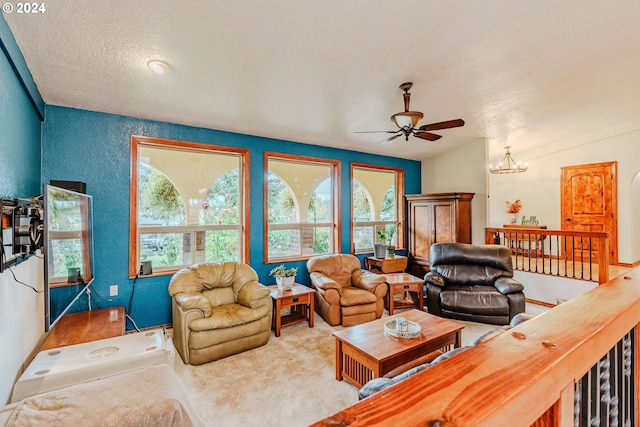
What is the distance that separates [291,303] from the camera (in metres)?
3.71

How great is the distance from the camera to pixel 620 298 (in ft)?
3.20

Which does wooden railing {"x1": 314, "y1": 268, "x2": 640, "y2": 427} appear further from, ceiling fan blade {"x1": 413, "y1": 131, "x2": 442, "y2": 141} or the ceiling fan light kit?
ceiling fan blade {"x1": 413, "y1": 131, "x2": 442, "y2": 141}

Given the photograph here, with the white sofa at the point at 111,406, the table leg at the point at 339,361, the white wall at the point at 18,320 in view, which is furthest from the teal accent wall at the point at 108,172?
the table leg at the point at 339,361

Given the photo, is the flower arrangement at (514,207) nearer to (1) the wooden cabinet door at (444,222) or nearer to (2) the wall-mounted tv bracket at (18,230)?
(1) the wooden cabinet door at (444,222)

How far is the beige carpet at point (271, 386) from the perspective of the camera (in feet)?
7.18

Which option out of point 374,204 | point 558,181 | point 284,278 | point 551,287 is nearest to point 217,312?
point 284,278

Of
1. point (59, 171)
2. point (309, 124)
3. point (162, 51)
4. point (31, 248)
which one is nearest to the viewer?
point (31, 248)

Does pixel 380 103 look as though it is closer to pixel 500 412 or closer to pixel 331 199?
pixel 331 199

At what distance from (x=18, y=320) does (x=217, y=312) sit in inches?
60.1

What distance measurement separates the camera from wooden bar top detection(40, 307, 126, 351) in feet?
8.00

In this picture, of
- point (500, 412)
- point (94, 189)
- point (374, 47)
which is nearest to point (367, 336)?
point (500, 412)

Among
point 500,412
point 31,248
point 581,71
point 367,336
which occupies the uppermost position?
point 581,71

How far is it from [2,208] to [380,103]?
10.9ft

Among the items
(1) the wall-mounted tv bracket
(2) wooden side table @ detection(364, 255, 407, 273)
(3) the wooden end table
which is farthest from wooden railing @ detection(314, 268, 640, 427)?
(2) wooden side table @ detection(364, 255, 407, 273)
